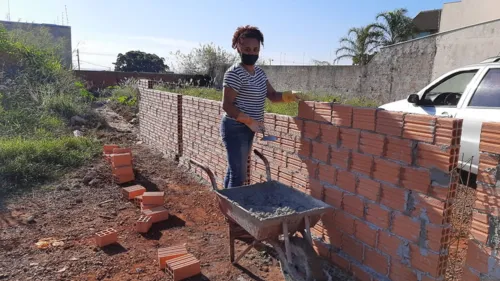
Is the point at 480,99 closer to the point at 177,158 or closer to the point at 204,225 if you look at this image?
the point at 204,225

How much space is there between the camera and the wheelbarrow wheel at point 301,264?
2.30 meters

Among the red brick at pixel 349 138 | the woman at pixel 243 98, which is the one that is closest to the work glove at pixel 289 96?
the woman at pixel 243 98

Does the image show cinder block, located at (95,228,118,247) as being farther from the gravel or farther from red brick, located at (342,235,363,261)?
red brick, located at (342,235,363,261)

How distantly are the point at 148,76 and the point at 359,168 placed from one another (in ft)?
62.7

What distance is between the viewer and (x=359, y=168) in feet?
8.69

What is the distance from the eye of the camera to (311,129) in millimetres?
3086

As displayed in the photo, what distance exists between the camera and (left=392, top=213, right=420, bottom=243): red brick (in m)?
2.25

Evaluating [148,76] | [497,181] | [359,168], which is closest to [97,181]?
[359,168]

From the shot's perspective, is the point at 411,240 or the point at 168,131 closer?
the point at 411,240

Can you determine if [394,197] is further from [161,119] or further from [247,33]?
[161,119]

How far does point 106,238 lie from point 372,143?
274cm

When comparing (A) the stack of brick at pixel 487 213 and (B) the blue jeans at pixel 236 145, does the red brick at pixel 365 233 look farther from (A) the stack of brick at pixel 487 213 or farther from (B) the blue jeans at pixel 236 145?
(B) the blue jeans at pixel 236 145

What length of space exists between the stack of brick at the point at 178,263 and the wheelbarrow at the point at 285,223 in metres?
0.37

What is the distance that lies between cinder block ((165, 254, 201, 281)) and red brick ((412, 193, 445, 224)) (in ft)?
5.96
